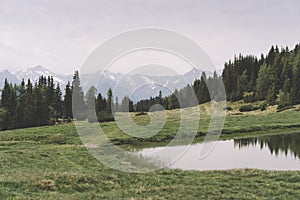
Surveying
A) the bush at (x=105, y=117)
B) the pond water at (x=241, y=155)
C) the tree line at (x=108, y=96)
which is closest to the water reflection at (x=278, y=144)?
the pond water at (x=241, y=155)

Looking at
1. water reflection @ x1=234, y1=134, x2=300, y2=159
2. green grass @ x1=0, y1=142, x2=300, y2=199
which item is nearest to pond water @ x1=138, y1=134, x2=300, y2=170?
water reflection @ x1=234, y1=134, x2=300, y2=159

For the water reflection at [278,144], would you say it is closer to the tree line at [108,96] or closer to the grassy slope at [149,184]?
the grassy slope at [149,184]

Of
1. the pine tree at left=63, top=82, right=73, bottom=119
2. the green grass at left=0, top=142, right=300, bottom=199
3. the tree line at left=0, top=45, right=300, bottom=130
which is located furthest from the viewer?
the pine tree at left=63, top=82, right=73, bottom=119

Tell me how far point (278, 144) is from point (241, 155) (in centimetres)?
886

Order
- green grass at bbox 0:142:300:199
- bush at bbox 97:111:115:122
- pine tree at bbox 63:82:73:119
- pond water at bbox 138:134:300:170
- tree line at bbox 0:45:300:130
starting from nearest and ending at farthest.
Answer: green grass at bbox 0:142:300:199
pond water at bbox 138:134:300:170
bush at bbox 97:111:115:122
tree line at bbox 0:45:300:130
pine tree at bbox 63:82:73:119

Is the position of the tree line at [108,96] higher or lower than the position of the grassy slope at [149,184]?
higher

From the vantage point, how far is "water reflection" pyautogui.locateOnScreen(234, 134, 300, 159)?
3753cm

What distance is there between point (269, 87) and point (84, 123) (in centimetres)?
6708

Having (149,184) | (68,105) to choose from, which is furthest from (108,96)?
(149,184)

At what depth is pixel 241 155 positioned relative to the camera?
121ft

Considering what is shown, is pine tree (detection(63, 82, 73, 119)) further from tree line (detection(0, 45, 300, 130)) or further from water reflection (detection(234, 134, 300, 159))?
water reflection (detection(234, 134, 300, 159))

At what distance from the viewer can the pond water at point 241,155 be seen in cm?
3033

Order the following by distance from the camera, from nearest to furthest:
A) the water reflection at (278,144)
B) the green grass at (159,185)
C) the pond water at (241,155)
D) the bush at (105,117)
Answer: the green grass at (159,185) < the pond water at (241,155) < the water reflection at (278,144) < the bush at (105,117)

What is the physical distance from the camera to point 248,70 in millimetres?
139875
